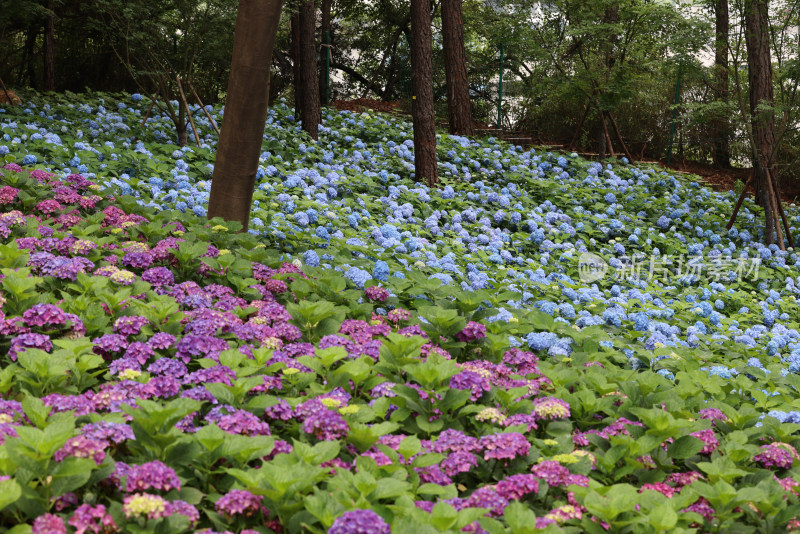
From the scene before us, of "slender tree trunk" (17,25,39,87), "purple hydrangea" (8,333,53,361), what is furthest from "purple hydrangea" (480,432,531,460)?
"slender tree trunk" (17,25,39,87)

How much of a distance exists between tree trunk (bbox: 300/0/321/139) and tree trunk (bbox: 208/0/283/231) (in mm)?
4767

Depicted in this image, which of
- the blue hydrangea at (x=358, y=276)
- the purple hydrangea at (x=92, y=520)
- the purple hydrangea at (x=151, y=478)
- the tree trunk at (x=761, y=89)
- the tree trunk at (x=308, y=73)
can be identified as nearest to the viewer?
the purple hydrangea at (x=92, y=520)

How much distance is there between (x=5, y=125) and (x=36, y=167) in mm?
1658

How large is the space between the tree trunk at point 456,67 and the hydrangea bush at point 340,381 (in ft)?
16.6

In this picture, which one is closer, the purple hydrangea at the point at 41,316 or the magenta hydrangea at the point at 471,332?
the purple hydrangea at the point at 41,316

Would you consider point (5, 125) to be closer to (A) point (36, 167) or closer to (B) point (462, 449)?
(A) point (36, 167)

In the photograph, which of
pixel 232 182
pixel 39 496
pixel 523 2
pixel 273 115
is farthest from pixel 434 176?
pixel 523 2

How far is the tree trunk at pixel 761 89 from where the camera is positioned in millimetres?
8578

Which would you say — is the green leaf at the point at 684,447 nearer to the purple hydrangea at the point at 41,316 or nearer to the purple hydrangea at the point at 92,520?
the purple hydrangea at the point at 92,520

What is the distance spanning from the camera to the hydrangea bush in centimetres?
178

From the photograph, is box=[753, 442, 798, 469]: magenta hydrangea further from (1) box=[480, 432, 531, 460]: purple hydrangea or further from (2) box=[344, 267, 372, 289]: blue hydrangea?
(2) box=[344, 267, 372, 289]: blue hydrangea

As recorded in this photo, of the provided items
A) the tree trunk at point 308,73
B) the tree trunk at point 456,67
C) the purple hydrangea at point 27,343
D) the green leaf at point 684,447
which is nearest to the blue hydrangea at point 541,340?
the green leaf at point 684,447

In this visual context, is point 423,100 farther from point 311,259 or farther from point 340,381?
point 340,381

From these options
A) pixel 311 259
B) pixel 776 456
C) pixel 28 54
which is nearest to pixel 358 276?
pixel 311 259
